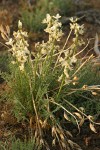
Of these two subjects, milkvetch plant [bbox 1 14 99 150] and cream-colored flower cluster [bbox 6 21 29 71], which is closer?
cream-colored flower cluster [bbox 6 21 29 71]

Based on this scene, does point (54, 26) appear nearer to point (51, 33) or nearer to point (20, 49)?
point (51, 33)

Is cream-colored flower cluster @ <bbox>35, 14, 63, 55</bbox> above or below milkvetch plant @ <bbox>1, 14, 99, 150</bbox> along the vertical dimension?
above

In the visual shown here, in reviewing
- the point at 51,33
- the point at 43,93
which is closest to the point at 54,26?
the point at 51,33

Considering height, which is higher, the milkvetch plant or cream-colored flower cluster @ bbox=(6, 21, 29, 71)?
cream-colored flower cluster @ bbox=(6, 21, 29, 71)

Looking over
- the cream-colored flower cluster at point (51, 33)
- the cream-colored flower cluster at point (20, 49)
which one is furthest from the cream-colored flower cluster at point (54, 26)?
the cream-colored flower cluster at point (20, 49)

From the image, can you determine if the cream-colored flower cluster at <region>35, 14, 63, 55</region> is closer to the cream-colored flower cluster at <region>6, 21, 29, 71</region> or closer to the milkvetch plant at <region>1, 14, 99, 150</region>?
the milkvetch plant at <region>1, 14, 99, 150</region>

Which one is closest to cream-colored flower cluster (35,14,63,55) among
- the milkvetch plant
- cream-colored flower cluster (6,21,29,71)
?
the milkvetch plant

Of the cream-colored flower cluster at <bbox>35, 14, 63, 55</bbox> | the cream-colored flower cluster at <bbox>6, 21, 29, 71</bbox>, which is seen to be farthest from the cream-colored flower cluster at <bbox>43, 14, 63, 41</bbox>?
the cream-colored flower cluster at <bbox>6, 21, 29, 71</bbox>

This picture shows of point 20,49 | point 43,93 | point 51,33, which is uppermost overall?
point 51,33

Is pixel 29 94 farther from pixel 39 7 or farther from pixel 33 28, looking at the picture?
pixel 39 7

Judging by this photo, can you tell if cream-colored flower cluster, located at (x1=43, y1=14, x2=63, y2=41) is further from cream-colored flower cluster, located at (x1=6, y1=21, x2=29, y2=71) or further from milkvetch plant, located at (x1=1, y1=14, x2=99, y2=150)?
cream-colored flower cluster, located at (x1=6, y1=21, x2=29, y2=71)

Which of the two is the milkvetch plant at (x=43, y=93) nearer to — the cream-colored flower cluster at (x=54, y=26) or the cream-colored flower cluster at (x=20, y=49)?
the cream-colored flower cluster at (x=54, y=26)

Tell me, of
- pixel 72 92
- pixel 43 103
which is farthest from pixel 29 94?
pixel 72 92

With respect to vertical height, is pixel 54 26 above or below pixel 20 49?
above
